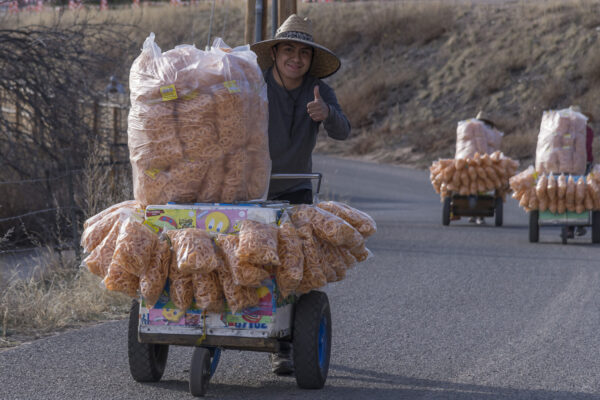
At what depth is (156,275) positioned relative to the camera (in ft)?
17.9

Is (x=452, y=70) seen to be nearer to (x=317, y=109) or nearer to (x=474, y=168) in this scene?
(x=474, y=168)

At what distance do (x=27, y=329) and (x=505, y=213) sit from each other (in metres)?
14.2

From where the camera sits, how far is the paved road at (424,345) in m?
6.06

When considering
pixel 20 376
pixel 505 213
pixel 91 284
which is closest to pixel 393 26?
pixel 505 213

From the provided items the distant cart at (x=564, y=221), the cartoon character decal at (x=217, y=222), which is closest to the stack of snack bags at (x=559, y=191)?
the distant cart at (x=564, y=221)

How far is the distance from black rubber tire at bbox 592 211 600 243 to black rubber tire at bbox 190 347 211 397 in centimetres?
1039

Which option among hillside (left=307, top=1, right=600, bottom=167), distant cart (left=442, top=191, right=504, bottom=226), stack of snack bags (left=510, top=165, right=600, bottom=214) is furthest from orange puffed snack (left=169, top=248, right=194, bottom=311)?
hillside (left=307, top=1, right=600, bottom=167)

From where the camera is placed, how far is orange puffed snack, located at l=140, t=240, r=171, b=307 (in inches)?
213

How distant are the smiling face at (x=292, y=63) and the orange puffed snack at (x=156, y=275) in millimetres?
1812

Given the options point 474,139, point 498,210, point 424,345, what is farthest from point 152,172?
point 498,210

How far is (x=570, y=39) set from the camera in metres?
41.4

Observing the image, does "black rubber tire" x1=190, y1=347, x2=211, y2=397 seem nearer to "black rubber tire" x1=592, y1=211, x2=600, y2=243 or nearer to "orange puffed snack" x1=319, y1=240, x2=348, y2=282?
"orange puffed snack" x1=319, y1=240, x2=348, y2=282

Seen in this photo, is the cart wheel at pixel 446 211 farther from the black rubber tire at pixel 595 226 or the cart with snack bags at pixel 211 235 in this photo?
the cart with snack bags at pixel 211 235

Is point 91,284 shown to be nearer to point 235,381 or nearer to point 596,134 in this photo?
point 235,381
